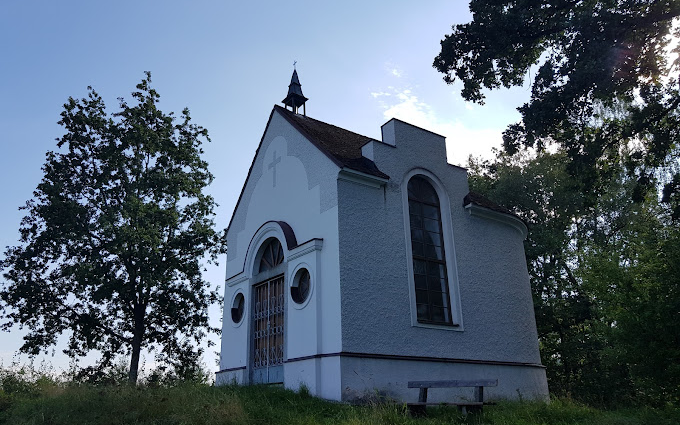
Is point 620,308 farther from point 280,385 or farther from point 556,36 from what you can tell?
point 280,385

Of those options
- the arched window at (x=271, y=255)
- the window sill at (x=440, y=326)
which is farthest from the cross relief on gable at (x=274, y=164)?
the window sill at (x=440, y=326)

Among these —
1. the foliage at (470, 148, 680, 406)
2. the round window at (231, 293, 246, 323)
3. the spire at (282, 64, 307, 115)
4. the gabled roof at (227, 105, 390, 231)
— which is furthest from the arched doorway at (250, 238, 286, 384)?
the foliage at (470, 148, 680, 406)

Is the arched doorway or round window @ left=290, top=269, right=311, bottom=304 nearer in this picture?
round window @ left=290, top=269, right=311, bottom=304

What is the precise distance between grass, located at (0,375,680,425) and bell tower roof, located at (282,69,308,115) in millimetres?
11077

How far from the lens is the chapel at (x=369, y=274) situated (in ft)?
38.2

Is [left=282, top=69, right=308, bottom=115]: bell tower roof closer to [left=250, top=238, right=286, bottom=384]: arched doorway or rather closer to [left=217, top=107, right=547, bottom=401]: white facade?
[left=217, top=107, right=547, bottom=401]: white facade

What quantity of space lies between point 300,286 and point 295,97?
28.9 feet

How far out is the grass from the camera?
8539 millimetres

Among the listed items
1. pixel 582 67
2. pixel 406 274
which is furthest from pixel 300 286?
pixel 582 67

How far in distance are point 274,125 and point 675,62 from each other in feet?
35.7

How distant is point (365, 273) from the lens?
12.0m

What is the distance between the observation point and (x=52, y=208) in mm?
18875

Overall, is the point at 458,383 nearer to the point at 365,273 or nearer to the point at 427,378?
the point at 427,378

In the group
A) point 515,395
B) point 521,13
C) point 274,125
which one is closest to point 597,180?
point 521,13
